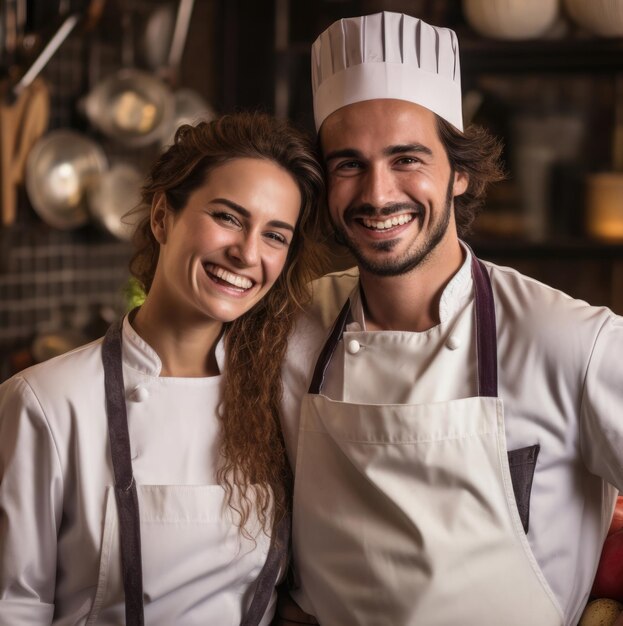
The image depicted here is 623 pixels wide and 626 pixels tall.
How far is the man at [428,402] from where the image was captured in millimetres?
→ 1591

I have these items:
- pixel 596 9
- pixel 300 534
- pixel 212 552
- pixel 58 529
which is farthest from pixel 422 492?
pixel 596 9

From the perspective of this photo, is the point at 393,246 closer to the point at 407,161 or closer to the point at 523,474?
the point at 407,161

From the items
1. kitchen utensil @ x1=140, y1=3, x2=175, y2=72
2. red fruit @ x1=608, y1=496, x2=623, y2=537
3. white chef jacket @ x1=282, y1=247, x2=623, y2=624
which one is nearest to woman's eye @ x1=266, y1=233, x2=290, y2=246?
white chef jacket @ x1=282, y1=247, x2=623, y2=624

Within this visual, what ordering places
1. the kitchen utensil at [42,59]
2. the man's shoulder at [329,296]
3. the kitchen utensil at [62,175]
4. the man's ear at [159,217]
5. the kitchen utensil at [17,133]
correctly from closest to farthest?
the man's ear at [159,217] < the man's shoulder at [329,296] < the kitchen utensil at [42,59] < the kitchen utensil at [17,133] < the kitchen utensil at [62,175]

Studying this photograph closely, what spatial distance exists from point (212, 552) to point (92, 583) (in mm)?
200

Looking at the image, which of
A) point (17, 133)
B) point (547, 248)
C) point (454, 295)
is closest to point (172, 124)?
point (17, 133)

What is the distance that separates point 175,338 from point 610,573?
86 centimetres

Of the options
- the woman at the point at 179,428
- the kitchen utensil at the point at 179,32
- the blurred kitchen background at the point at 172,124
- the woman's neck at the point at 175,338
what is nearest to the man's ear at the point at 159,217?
the woman at the point at 179,428

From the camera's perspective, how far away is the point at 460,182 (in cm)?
196

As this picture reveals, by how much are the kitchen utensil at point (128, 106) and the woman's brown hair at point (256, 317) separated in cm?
174

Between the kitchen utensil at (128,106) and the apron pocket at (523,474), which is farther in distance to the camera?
the kitchen utensil at (128,106)

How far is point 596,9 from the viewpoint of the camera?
9.41 ft

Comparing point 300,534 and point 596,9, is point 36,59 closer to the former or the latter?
point 596,9

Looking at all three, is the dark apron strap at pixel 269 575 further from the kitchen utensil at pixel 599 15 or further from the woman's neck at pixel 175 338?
the kitchen utensil at pixel 599 15
